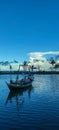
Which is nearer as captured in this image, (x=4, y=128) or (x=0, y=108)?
(x=4, y=128)

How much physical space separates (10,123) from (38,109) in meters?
9.08

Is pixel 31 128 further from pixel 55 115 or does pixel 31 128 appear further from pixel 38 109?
pixel 38 109

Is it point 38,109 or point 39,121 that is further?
point 38,109

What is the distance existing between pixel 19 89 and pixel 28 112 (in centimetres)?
3698

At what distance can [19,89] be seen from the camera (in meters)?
73.9

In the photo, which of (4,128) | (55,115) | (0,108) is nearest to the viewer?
(4,128)

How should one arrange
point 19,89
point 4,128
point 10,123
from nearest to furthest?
1. point 4,128
2. point 10,123
3. point 19,89

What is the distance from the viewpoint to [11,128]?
2808 cm

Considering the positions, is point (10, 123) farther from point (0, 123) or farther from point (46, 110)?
point (46, 110)

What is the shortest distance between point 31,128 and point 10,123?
9.93ft

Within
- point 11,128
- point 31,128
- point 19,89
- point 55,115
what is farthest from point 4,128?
point 19,89

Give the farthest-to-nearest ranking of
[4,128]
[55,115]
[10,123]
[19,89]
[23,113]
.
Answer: [19,89] → [23,113] → [55,115] → [10,123] → [4,128]

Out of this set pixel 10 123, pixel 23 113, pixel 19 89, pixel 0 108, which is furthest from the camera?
pixel 19 89

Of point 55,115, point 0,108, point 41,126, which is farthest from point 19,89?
point 41,126
